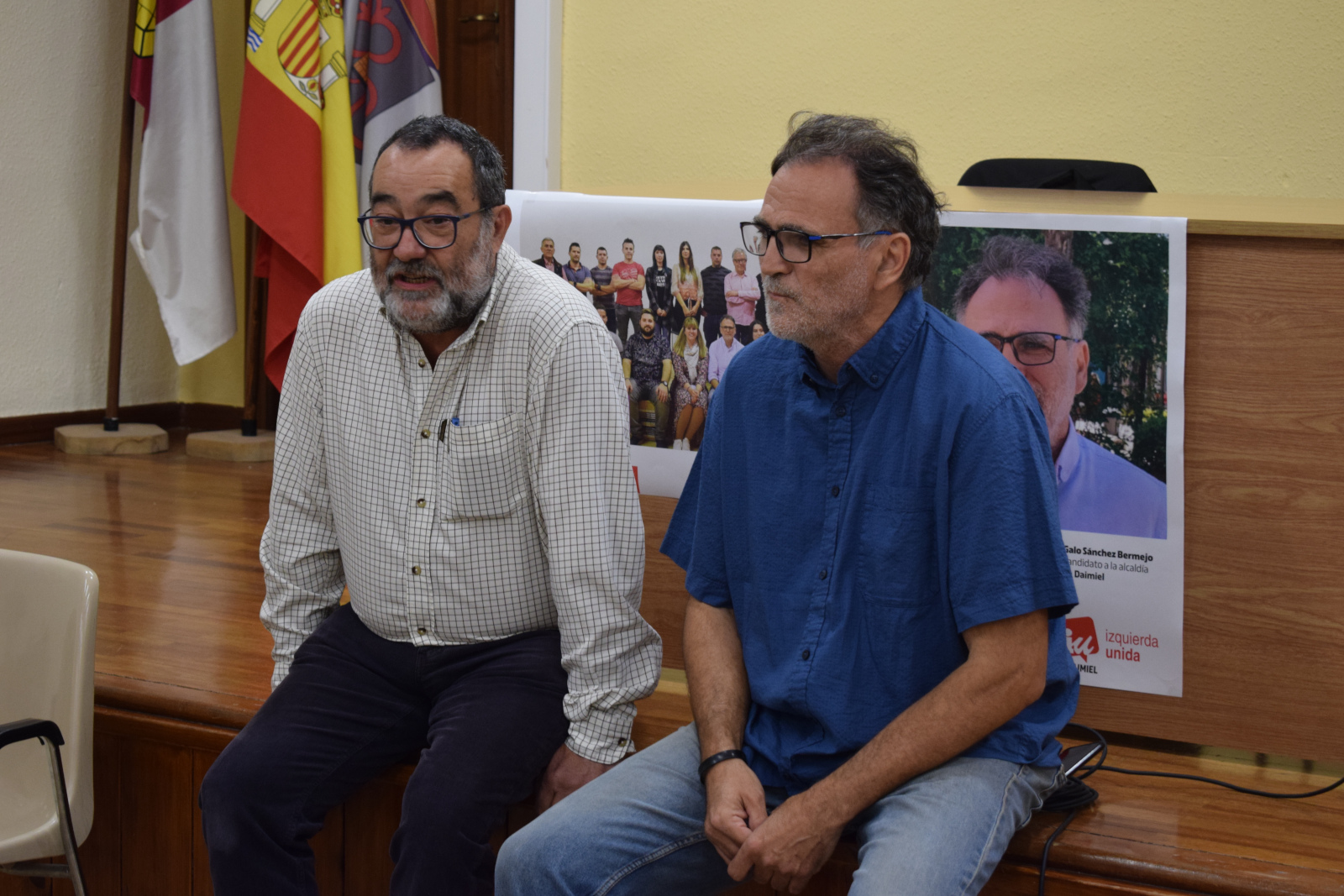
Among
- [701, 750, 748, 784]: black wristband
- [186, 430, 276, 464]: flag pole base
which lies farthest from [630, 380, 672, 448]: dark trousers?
[186, 430, 276, 464]: flag pole base

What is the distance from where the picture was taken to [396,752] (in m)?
1.56

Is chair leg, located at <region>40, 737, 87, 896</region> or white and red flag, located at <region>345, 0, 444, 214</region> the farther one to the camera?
white and red flag, located at <region>345, 0, 444, 214</region>

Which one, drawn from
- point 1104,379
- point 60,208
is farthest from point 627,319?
point 60,208

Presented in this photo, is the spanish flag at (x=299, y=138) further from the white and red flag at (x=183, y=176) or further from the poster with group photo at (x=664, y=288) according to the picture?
the poster with group photo at (x=664, y=288)

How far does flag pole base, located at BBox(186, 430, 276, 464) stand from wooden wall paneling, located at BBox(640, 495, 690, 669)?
2.42m

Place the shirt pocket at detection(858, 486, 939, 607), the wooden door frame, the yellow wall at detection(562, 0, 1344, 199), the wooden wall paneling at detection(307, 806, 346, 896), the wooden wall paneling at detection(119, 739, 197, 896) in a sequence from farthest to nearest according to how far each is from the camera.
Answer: the wooden door frame
the yellow wall at detection(562, 0, 1344, 199)
the wooden wall paneling at detection(119, 739, 197, 896)
the wooden wall paneling at detection(307, 806, 346, 896)
the shirt pocket at detection(858, 486, 939, 607)

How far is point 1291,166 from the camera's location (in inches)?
110

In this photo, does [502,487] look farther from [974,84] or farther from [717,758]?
[974,84]

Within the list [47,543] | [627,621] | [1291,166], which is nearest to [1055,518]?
[627,621]

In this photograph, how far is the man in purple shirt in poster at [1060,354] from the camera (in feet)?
5.23

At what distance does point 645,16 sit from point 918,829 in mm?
2769

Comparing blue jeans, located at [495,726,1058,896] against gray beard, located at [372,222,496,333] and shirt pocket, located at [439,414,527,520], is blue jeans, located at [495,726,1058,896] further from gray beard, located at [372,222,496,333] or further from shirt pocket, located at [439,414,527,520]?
gray beard, located at [372,222,496,333]

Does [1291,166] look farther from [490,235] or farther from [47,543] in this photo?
[47,543]

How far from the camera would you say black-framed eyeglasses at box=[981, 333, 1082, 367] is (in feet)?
5.31
